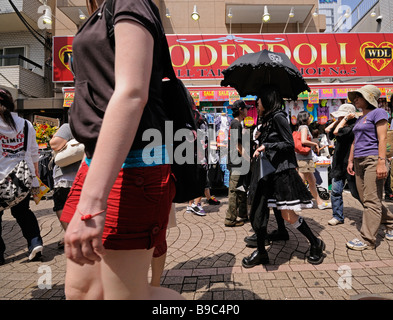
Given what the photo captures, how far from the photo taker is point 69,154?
312cm

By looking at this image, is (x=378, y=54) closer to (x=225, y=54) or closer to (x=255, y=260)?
(x=225, y=54)

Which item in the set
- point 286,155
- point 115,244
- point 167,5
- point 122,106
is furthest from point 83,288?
point 167,5

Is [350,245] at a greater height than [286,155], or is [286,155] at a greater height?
[286,155]

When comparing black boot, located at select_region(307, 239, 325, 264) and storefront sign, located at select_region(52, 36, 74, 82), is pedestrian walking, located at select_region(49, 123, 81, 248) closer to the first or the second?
black boot, located at select_region(307, 239, 325, 264)

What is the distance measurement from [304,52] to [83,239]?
10.5m

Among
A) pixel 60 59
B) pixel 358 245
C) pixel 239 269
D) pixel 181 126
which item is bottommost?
pixel 239 269

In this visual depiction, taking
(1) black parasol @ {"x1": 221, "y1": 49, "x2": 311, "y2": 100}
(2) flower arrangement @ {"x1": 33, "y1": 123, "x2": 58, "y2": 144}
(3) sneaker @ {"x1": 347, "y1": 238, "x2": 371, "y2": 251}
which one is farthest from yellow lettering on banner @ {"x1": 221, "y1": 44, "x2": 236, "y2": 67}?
(3) sneaker @ {"x1": 347, "y1": 238, "x2": 371, "y2": 251}

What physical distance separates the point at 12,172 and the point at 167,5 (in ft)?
43.2

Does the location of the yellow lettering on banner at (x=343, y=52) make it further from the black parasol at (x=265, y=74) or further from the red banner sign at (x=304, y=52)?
the black parasol at (x=265, y=74)

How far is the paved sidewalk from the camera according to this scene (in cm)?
244

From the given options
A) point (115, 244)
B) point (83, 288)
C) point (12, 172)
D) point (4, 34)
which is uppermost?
point (4, 34)

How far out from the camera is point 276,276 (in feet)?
8.91

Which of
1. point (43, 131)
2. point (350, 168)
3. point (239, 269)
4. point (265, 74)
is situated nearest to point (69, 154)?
point (239, 269)
